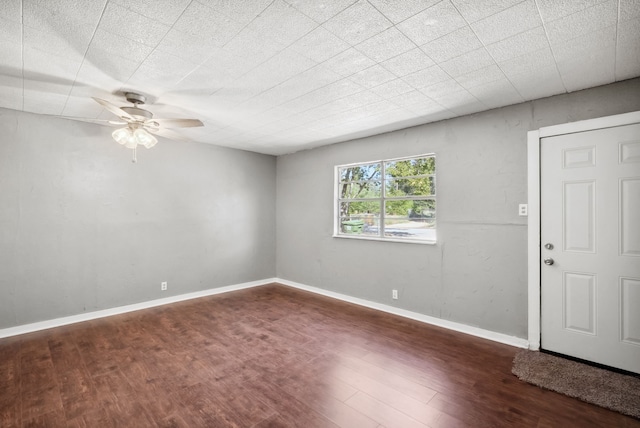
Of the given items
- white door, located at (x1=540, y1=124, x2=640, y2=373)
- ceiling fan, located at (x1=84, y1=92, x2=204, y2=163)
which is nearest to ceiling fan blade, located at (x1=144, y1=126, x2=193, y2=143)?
ceiling fan, located at (x1=84, y1=92, x2=204, y2=163)

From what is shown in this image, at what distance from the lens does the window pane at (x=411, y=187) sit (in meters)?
3.81

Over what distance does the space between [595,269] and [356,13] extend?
2.98 metres

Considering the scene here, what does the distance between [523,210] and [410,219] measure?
134 cm

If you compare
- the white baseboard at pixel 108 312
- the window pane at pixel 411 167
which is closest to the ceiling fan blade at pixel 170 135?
the white baseboard at pixel 108 312

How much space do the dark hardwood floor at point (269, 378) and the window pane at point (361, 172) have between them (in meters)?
2.13

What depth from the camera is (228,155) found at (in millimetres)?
5145

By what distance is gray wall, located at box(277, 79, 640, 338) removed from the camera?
295 cm

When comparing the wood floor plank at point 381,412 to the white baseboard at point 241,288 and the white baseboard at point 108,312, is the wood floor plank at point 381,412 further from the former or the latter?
the white baseboard at point 108,312

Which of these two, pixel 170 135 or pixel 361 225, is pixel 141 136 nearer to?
pixel 170 135

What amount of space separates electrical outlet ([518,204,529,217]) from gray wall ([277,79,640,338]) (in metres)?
0.05

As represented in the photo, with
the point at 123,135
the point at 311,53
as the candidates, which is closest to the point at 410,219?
the point at 311,53

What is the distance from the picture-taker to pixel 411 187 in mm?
4004

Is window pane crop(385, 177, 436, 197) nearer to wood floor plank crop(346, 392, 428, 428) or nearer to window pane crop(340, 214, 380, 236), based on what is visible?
window pane crop(340, 214, 380, 236)

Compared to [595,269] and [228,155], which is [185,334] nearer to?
[228,155]
